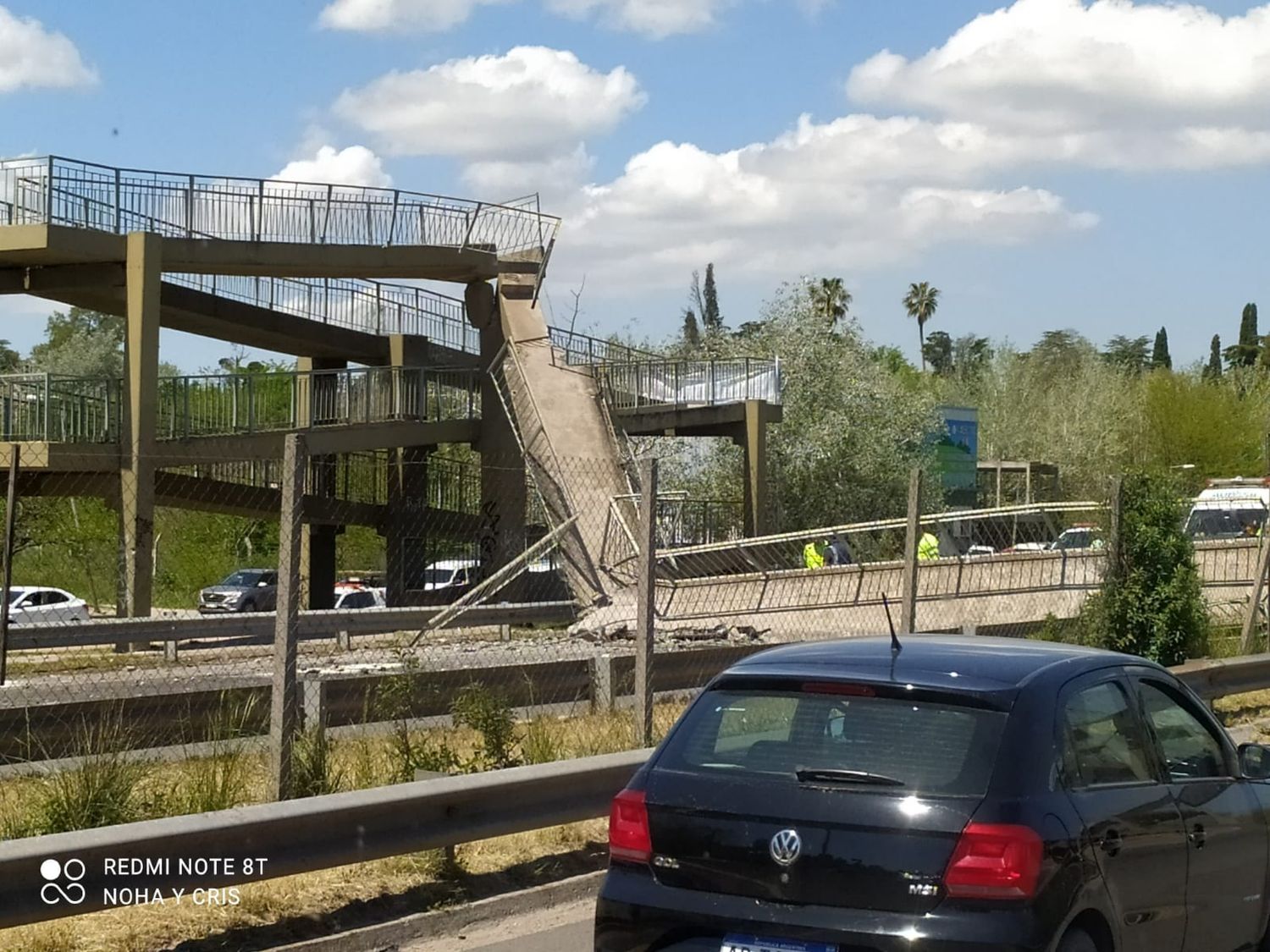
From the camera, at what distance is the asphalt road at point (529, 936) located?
7.44 meters

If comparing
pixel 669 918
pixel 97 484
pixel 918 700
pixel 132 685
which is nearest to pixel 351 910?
pixel 669 918

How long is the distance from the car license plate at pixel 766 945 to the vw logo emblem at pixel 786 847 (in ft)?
0.80

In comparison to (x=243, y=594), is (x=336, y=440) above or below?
above

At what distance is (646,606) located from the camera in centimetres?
1023

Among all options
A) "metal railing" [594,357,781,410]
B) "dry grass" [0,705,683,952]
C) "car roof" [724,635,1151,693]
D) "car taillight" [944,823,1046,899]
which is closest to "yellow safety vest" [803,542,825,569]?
"metal railing" [594,357,781,410]

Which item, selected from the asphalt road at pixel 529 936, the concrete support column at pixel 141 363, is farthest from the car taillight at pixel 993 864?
the concrete support column at pixel 141 363

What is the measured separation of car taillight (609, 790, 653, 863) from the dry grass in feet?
7.54

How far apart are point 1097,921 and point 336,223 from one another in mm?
28704

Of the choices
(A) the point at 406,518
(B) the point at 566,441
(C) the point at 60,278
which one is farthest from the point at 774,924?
(A) the point at 406,518

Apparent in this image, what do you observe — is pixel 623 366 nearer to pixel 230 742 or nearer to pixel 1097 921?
pixel 230 742

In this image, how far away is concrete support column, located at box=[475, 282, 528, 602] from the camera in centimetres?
3416

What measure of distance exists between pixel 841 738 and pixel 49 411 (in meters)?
25.0

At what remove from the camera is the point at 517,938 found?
25.1 ft

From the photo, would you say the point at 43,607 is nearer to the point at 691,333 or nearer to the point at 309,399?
the point at 309,399
